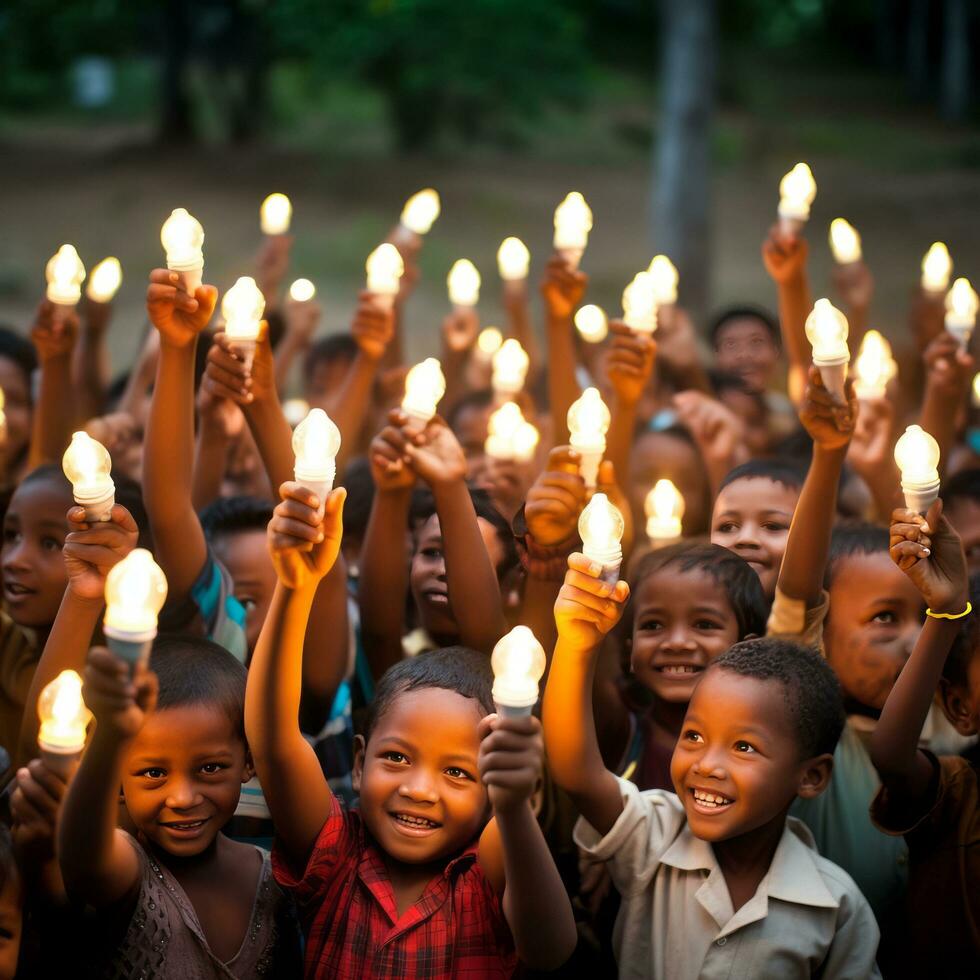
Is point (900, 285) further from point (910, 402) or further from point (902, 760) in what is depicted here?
point (902, 760)

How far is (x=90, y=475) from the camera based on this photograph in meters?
2.57

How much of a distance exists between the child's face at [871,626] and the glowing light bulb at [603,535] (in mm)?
1025

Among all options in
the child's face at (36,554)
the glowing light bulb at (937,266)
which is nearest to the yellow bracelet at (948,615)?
the child's face at (36,554)

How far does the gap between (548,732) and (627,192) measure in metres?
19.3

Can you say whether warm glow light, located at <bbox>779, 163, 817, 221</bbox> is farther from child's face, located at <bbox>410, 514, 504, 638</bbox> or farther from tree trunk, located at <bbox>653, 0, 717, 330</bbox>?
tree trunk, located at <bbox>653, 0, 717, 330</bbox>

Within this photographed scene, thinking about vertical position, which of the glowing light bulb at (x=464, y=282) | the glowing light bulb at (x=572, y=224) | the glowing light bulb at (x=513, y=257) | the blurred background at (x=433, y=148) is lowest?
the blurred background at (x=433, y=148)

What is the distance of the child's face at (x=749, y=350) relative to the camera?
543cm

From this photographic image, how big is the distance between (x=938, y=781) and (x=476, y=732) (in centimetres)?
90

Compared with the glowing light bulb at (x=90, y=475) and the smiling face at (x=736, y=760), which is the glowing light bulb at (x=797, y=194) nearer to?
the smiling face at (x=736, y=760)

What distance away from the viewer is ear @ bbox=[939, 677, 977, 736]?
2842 mm

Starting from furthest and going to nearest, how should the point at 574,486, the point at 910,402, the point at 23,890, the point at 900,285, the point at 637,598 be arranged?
the point at 900,285 < the point at 910,402 < the point at 637,598 < the point at 574,486 < the point at 23,890

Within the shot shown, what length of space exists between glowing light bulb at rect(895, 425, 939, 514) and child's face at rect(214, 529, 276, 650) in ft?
5.33

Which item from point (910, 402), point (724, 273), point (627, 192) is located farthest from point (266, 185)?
point (910, 402)

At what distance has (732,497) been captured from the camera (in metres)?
3.58
